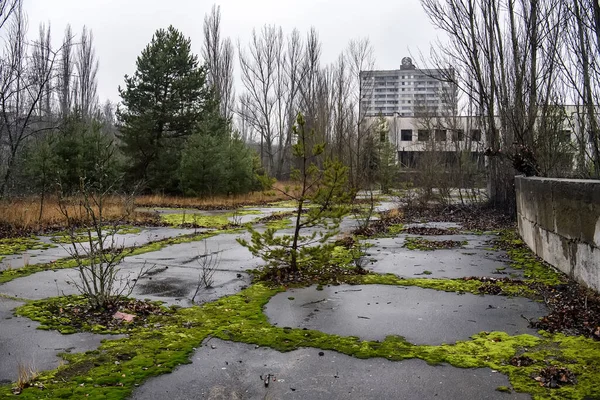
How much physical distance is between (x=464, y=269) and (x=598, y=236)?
→ 2651mm

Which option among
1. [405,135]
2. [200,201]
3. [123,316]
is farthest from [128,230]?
[405,135]

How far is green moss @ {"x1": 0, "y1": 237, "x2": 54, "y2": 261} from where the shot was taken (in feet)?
29.1

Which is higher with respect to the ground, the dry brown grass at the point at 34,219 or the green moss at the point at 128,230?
the dry brown grass at the point at 34,219

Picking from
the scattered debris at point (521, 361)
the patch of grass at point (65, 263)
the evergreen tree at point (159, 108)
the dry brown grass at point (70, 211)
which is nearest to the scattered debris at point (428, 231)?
the patch of grass at point (65, 263)

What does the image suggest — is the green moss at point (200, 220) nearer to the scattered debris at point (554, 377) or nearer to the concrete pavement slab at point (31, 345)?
the concrete pavement slab at point (31, 345)

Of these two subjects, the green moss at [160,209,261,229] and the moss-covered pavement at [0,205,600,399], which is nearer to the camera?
the moss-covered pavement at [0,205,600,399]

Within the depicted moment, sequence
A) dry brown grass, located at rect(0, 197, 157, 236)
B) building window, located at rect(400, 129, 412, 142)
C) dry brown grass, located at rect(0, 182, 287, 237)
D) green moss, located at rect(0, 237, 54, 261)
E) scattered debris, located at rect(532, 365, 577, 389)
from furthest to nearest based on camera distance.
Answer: building window, located at rect(400, 129, 412, 142), dry brown grass, located at rect(0, 182, 287, 237), dry brown grass, located at rect(0, 197, 157, 236), green moss, located at rect(0, 237, 54, 261), scattered debris, located at rect(532, 365, 577, 389)

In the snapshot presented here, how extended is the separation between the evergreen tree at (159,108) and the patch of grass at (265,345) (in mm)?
20737

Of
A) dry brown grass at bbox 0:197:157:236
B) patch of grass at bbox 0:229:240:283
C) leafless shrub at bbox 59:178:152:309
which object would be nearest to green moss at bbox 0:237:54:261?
dry brown grass at bbox 0:197:157:236

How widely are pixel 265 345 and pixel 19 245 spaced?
783cm

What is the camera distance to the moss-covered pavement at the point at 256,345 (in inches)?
122

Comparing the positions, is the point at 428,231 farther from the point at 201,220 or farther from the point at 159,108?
the point at 159,108

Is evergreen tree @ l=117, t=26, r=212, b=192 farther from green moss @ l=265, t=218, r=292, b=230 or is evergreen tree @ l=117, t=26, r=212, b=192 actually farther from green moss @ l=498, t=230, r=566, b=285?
green moss @ l=498, t=230, r=566, b=285

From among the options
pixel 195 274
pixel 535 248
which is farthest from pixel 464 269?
pixel 195 274
